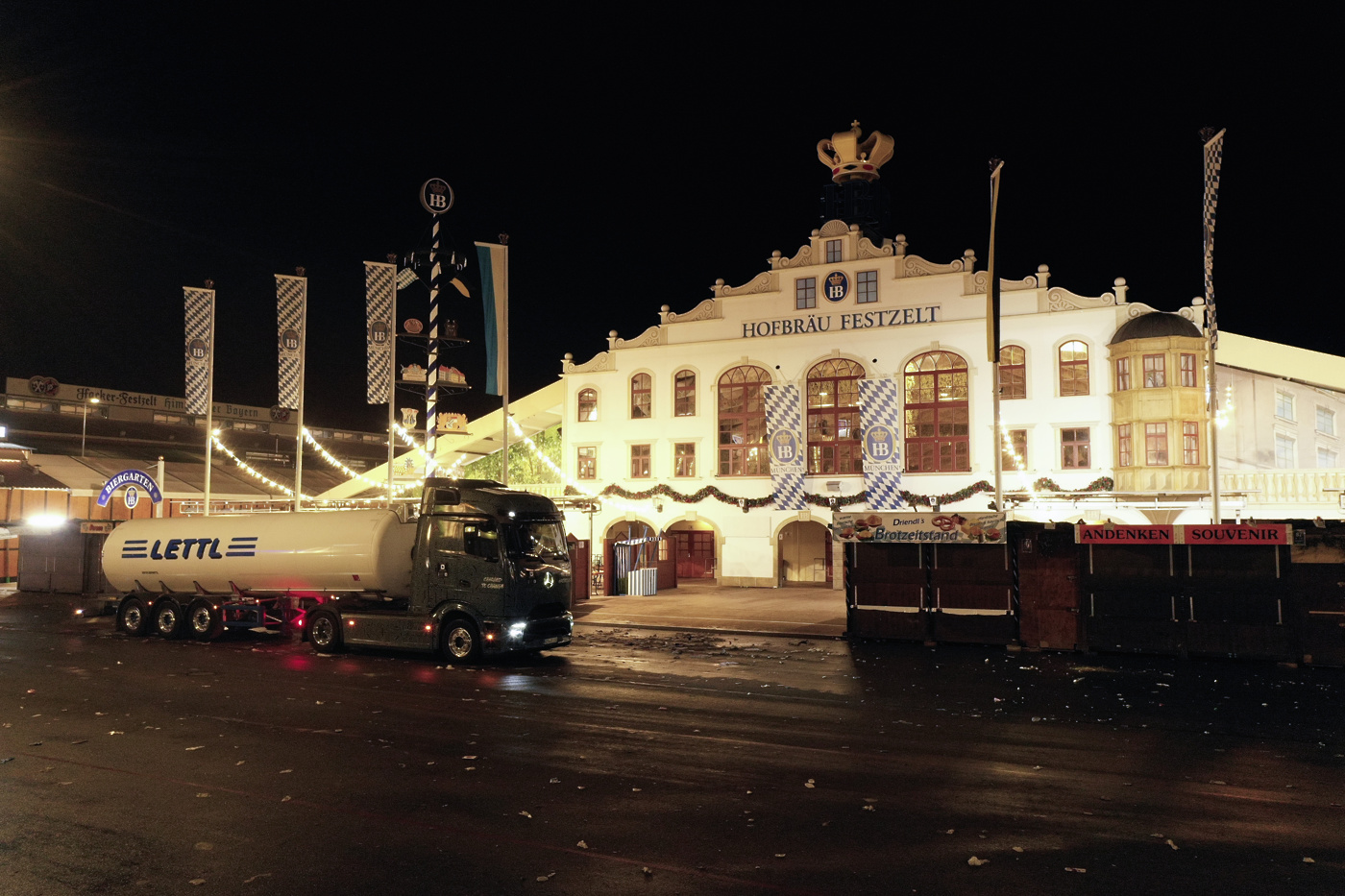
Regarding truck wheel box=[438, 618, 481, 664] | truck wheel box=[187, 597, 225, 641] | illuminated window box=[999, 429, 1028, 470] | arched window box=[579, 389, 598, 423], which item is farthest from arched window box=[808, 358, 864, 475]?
truck wheel box=[187, 597, 225, 641]

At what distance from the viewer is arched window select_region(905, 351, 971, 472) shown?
32.8m

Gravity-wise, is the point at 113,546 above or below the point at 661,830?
above

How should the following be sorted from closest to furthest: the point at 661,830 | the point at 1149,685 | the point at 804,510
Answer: the point at 661,830
the point at 1149,685
the point at 804,510

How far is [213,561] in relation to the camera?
21172 millimetres

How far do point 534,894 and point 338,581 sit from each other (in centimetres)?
1444

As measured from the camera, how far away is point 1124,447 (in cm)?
3017

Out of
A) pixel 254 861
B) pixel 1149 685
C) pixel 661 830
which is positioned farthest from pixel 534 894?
pixel 1149 685

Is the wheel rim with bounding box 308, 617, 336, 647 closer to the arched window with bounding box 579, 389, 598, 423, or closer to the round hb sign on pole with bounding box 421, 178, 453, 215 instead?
the round hb sign on pole with bounding box 421, 178, 453, 215

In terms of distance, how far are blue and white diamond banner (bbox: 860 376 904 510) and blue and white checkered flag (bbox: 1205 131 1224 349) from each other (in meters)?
11.6

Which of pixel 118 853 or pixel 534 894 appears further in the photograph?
pixel 118 853

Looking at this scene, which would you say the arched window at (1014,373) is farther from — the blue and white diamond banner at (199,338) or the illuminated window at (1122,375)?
the blue and white diamond banner at (199,338)

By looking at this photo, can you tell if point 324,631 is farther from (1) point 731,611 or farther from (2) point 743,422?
(2) point 743,422

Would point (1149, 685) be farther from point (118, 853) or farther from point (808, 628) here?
point (118, 853)

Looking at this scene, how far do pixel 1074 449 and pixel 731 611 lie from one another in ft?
44.2
